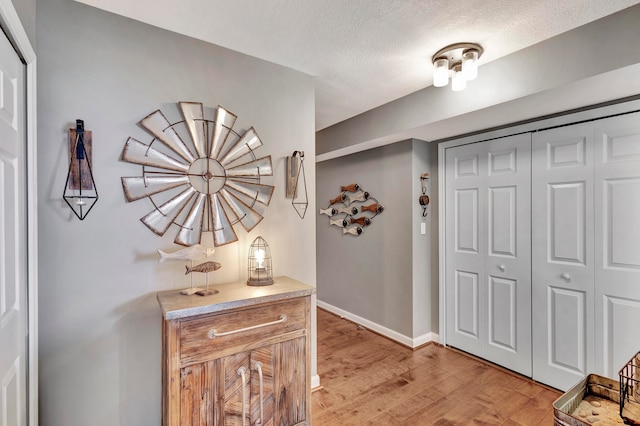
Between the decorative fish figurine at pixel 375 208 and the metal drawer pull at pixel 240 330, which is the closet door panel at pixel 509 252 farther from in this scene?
the metal drawer pull at pixel 240 330

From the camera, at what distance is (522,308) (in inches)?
99.6

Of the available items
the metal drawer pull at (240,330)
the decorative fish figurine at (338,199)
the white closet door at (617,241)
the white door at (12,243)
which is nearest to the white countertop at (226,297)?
the metal drawer pull at (240,330)

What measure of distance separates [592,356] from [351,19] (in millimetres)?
2709

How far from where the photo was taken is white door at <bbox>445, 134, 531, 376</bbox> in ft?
8.28

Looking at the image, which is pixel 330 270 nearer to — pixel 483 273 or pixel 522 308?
pixel 483 273

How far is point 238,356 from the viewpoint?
1.56 m

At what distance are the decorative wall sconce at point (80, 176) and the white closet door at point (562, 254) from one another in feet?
9.77

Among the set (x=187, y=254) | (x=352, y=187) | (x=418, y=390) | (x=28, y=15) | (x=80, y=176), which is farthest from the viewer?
(x=352, y=187)

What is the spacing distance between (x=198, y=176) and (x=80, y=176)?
56cm

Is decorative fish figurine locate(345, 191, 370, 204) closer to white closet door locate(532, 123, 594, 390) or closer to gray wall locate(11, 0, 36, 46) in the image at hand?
white closet door locate(532, 123, 594, 390)

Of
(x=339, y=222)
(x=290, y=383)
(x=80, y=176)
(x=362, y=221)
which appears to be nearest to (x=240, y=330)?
(x=290, y=383)

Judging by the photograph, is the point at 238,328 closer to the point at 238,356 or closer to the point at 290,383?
the point at 238,356

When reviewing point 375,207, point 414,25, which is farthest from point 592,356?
point 414,25

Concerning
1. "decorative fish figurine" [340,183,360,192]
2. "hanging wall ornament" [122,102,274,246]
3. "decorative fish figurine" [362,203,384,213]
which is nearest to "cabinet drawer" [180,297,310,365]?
"hanging wall ornament" [122,102,274,246]
